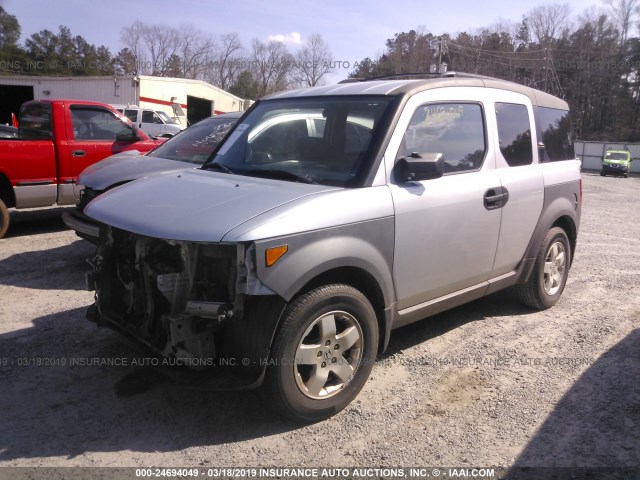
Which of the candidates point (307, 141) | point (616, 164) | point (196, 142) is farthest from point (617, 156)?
point (307, 141)

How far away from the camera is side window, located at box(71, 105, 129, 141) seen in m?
8.27

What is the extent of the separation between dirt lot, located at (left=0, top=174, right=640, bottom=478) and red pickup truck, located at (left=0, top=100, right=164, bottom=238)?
280 centimetres

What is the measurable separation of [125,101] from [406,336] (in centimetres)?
2538

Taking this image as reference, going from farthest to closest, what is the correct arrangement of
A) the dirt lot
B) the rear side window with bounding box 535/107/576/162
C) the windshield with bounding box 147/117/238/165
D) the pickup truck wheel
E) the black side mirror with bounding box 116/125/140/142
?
the black side mirror with bounding box 116/125/140/142
the pickup truck wheel
the windshield with bounding box 147/117/238/165
the rear side window with bounding box 535/107/576/162
the dirt lot

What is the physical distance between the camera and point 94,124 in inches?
336

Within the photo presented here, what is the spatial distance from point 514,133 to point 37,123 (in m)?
6.89

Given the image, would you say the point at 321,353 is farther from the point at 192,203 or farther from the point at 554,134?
the point at 554,134

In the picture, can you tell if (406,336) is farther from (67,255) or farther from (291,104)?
(67,255)

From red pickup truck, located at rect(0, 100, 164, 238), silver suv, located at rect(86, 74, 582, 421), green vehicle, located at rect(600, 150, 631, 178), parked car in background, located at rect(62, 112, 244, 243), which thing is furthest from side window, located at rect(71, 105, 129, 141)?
green vehicle, located at rect(600, 150, 631, 178)

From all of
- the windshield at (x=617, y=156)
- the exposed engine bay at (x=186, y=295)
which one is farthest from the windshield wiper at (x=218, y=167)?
the windshield at (x=617, y=156)

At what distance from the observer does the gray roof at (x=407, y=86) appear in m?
3.90

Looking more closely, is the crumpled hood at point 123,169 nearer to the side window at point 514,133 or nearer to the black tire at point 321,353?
the side window at point 514,133

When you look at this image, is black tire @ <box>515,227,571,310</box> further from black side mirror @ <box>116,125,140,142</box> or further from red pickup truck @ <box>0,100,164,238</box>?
red pickup truck @ <box>0,100,164,238</box>

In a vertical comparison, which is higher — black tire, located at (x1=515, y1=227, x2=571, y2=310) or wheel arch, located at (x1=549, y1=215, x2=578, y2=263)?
wheel arch, located at (x1=549, y1=215, x2=578, y2=263)
